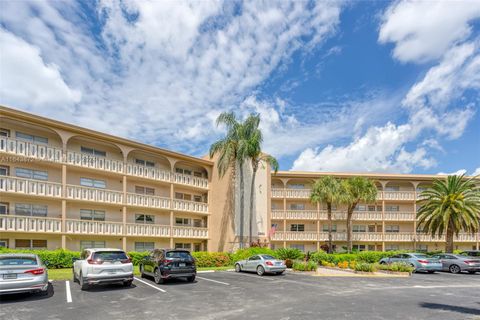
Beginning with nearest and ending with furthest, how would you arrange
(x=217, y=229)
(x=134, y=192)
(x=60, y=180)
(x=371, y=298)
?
1. (x=371, y=298)
2. (x=60, y=180)
3. (x=134, y=192)
4. (x=217, y=229)

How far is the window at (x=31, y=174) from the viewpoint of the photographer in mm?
25500

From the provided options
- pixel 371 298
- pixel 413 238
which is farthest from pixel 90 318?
pixel 413 238

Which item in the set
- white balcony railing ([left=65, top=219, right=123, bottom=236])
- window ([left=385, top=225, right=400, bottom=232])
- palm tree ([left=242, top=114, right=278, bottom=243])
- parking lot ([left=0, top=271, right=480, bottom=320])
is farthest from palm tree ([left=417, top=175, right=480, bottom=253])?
white balcony railing ([left=65, top=219, right=123, bottom=236])

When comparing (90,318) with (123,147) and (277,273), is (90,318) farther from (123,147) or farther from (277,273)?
(123,147)

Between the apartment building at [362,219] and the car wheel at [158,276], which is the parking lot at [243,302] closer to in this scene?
the car wheel at [158,276]

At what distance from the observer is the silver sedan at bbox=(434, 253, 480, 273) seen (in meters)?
27.0

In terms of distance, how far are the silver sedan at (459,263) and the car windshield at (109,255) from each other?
992 inches

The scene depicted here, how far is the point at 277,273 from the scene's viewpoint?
24.0 meters

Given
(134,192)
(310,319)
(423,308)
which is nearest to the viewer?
(310,319)

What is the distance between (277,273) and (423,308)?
12.4 m

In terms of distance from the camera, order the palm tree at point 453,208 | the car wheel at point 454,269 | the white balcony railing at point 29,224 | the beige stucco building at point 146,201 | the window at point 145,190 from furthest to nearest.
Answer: the palm tree at point 453,208, the window at point 145,190, the car wheel at point 454,269, the beige stucco building at point 146,201, the white balcony railing at point 29,224

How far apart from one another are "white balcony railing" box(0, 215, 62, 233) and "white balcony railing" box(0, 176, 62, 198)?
171cm

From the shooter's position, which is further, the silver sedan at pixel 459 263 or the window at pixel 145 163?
the window at pixel 145 163

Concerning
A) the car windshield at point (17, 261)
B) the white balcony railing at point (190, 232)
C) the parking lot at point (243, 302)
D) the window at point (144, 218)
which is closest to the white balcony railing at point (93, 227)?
the window at point (144, 218)
